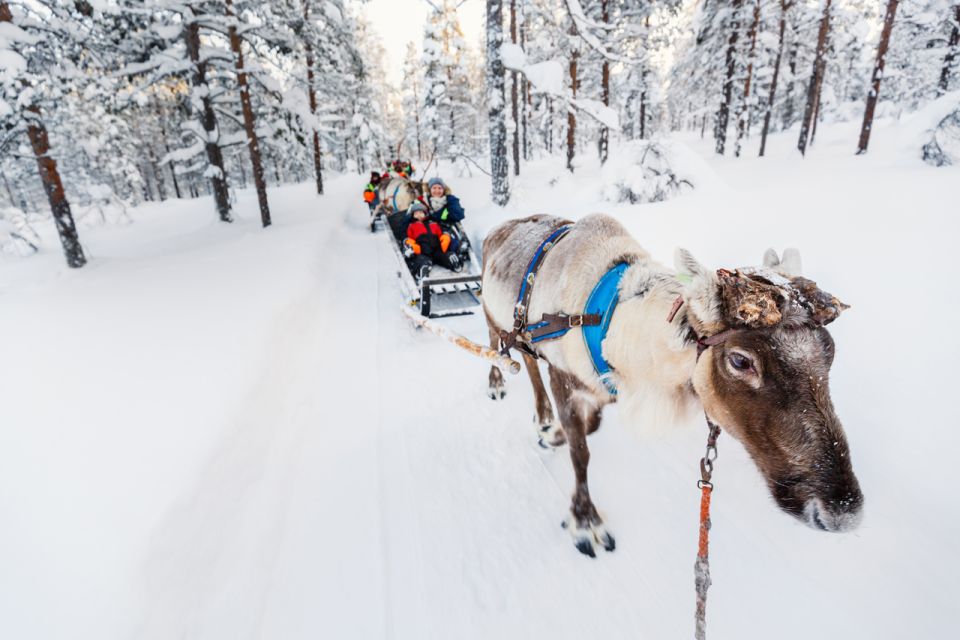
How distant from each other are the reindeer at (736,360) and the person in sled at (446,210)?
16.2ft

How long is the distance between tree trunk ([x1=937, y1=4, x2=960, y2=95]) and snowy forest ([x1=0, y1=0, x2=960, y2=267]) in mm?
87

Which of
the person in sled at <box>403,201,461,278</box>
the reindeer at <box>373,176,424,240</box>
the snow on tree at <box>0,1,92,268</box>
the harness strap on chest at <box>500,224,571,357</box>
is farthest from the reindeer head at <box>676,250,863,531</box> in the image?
the snow on tree at <box>0,1,92,268</box>

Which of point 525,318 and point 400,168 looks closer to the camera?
point 525,318

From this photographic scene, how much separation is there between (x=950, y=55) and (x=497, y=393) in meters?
25.8

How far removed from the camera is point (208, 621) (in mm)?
2348

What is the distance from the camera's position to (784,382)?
4.71ft

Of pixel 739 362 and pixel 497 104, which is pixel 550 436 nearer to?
pixel 739 362

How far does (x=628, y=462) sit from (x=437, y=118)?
32.7m

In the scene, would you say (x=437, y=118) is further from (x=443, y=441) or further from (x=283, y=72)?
(x=443, y=441)

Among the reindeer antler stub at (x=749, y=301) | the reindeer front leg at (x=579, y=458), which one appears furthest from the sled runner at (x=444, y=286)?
the reindeer antler stub at (x=749, y=301)

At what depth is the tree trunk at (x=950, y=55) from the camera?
16.2m

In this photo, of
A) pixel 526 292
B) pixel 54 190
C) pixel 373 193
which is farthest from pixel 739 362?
pixel 373 193

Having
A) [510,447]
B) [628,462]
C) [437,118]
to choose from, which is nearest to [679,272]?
[628,462]

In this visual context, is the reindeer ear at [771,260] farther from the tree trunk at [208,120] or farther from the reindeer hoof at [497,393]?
the tree trunk at [208,120]
